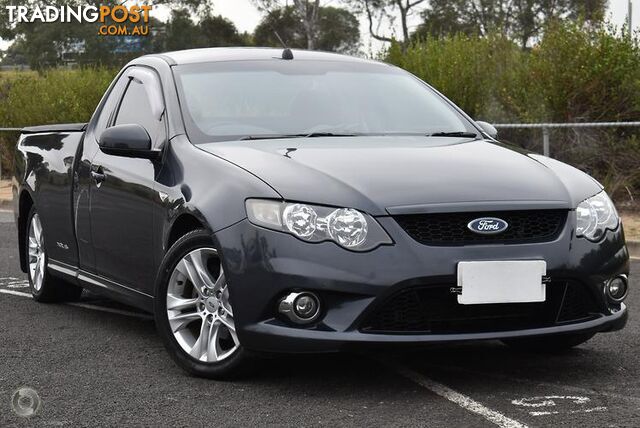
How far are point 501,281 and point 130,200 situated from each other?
2118 mm

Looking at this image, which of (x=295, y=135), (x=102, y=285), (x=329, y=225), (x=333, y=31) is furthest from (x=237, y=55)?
(x=333, y=31)

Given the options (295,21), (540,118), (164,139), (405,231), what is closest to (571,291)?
(405,231)

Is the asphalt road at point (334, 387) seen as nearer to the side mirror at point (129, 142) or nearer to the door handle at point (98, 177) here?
the door handle at point (98, 177)

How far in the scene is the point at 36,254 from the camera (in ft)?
28.3

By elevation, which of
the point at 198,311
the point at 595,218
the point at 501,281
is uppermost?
the point at 595,218

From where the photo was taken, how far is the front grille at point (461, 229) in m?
5.36

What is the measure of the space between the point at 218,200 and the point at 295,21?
6382 cm

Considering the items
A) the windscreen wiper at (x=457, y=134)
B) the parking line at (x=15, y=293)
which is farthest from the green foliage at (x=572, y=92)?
the windscreen wiper at (x=457, y=134)

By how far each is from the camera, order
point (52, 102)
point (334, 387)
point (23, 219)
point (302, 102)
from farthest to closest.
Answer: point (52, 102), point (23, 219), point (302, 102), point (334, 387)

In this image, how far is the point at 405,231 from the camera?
534 centimetres

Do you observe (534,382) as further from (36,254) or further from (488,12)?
(488,12)

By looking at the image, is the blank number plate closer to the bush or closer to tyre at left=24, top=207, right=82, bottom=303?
tyre at left=24, top=207, right=82, bottom=303

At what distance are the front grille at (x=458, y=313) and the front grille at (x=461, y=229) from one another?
20cm

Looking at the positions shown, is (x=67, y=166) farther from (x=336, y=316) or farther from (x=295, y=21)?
(x=295, y=21)
